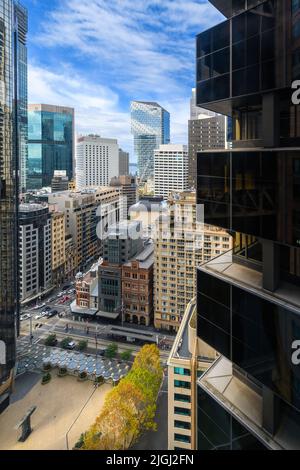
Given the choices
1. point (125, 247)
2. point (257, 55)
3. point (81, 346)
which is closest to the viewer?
point (257, 55)

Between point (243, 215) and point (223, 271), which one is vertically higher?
point (243, 215)

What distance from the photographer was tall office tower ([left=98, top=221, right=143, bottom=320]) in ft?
96.0

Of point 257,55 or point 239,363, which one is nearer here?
point 257,55

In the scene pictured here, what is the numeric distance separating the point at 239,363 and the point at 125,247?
25.9 meters

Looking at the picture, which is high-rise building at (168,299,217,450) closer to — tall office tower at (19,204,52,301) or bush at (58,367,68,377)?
bush at (58,367,68,377)

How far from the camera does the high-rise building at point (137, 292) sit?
28.7 metres

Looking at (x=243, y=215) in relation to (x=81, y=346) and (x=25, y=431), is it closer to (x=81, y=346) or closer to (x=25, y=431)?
(x=25, y=431)

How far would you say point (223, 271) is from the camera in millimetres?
4547

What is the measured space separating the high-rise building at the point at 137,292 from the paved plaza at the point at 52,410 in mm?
8513

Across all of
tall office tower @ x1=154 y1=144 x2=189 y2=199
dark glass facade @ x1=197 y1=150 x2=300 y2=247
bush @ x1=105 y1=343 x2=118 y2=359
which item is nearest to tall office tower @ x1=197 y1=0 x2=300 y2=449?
dark glass facade @ x1=197 y1=150 x2=300 y2=247

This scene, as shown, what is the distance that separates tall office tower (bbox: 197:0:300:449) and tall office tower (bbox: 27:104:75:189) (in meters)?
85.7
